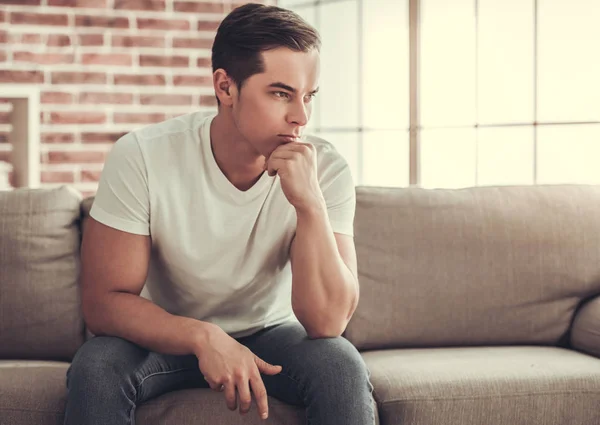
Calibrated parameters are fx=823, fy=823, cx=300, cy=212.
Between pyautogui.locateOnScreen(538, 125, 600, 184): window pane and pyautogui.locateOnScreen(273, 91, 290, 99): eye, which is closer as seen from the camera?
pyautogui.locateOnScreen(273, 91, 290, 99): eye

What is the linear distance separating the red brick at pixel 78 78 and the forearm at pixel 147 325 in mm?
1968

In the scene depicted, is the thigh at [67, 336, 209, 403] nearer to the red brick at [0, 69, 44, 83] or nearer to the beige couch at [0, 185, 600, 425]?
the beige couch at [0, 185, 600, 425]

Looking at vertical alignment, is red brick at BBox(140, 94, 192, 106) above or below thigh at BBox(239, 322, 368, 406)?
above

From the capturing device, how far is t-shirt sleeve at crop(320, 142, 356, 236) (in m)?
1.82

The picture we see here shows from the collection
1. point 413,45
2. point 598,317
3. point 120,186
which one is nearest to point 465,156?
point 413,45

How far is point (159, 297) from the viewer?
6.04 feet

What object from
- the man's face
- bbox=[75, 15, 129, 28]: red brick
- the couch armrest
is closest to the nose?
the man's face

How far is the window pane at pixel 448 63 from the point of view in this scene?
11.5 ft

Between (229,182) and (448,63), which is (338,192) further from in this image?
(448,63)

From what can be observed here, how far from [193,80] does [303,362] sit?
2.19 meters

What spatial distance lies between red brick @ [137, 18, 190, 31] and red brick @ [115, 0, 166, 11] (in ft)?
0.16

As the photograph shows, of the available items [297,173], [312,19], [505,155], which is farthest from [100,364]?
[312,19]

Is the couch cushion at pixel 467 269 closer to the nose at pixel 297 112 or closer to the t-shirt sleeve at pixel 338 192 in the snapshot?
the t-shirt sleeve at pixel 338 192

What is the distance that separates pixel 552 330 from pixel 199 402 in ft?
3.45
